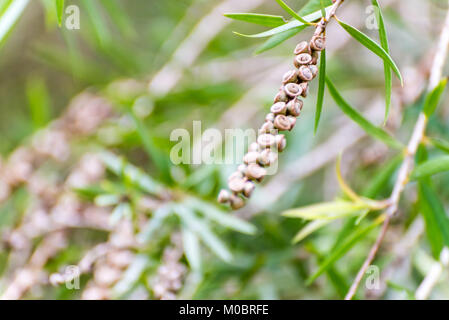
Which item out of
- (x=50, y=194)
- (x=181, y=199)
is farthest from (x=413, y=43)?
(x=50, y=194)

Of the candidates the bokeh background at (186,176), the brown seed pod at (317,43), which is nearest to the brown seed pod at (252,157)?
the brown seed pod at (317,43)

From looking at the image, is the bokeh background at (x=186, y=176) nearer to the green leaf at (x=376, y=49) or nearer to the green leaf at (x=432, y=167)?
the green leaf at (x=432, y=167)

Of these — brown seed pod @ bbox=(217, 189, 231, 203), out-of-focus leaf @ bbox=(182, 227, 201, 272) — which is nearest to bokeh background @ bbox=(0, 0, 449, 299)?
out-of-focus leaf @ bbox=(182, 227, 201, 272)

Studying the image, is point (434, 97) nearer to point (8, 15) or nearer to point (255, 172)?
point (255, 172)

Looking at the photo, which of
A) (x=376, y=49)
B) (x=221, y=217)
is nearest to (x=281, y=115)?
(x=376, y=49)

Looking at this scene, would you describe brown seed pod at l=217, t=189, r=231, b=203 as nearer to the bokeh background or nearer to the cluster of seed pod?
the cluster of seed pod
